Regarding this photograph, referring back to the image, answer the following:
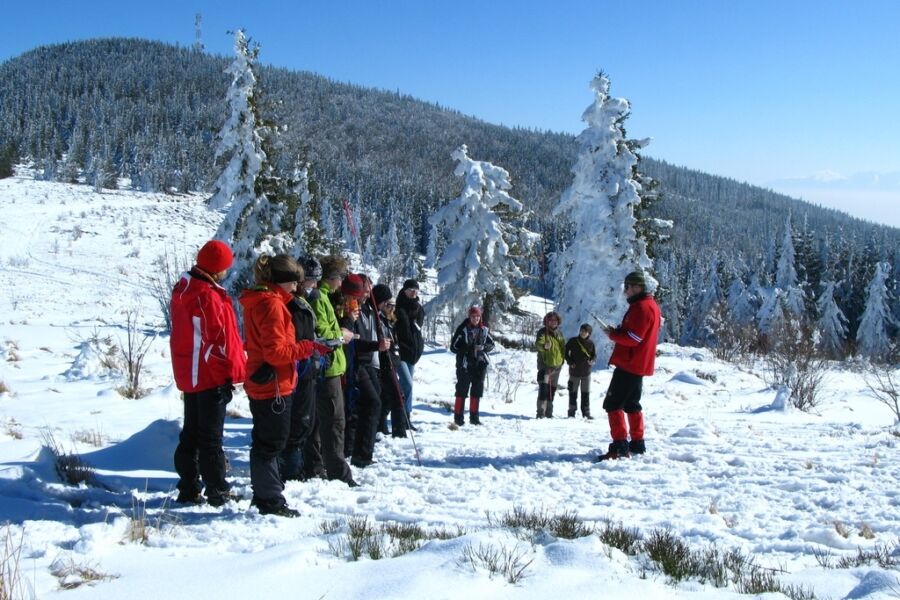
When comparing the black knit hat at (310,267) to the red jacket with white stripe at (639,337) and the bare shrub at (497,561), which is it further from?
the red jacket with white stripe at (639,337)

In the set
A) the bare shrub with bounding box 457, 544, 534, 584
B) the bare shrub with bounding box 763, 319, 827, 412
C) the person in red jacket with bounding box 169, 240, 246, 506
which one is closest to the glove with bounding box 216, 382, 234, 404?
the person in red jacket with bounding box 169, 240, 246, 506

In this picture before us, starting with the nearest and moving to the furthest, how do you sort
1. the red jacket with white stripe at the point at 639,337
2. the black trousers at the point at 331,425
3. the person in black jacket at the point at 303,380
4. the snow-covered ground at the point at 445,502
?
the snow-covered ground at the point at 445,502 < the person in black jacket at the point at 303,380 < the black trousers at the point at 331,425 < the red jacket with white stripe at the point at 639,337

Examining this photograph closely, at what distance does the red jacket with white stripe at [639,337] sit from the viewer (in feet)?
22.0

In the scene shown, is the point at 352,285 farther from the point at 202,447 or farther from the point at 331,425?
the point at 202,447

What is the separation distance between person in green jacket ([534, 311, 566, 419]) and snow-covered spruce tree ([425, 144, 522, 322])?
1544 centimetres

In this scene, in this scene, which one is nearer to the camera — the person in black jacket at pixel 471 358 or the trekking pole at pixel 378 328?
the trekking pole at pixel 378 328

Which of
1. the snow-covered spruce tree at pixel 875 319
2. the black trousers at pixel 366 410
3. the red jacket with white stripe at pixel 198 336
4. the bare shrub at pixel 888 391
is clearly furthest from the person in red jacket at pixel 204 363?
the snow-covered spruce tree at pixel 875 319

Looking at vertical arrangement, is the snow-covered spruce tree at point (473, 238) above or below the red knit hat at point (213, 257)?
above

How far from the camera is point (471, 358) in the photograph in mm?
9828

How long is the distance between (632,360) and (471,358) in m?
3.49

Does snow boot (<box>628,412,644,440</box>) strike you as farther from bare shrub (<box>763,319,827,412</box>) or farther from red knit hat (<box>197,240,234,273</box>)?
bare shrub (<box>763,319,827,412</box>)

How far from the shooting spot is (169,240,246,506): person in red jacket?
4449 millimetres

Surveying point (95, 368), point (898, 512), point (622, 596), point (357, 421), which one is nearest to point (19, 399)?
point (95, 368)

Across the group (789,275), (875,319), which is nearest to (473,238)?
(789,275)
